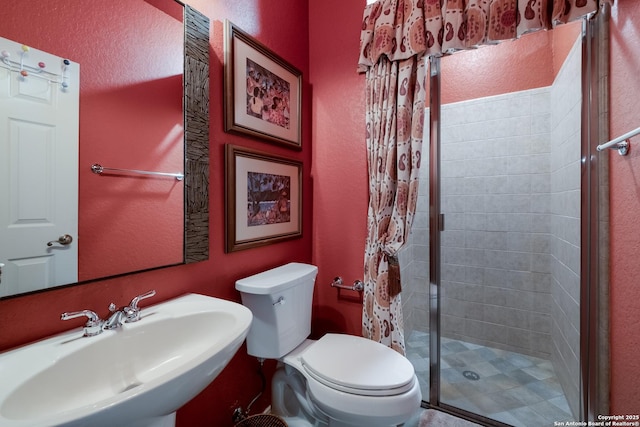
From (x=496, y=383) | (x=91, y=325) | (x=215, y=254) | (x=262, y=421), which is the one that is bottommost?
(x=496, y=383)

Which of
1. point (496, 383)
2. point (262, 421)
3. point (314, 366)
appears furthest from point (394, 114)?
point (496, 383)

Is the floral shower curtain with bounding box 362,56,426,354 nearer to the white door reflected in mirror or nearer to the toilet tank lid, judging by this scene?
the toilet tank lid

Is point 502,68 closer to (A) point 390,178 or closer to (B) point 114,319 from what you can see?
(A) point 390,178

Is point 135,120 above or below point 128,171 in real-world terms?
above

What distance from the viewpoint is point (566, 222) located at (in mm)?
1623

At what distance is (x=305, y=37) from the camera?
6.03 ft

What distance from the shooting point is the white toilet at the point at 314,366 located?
1.04 meters

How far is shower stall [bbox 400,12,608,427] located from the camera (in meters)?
1.29

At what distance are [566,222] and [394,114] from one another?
1.21m

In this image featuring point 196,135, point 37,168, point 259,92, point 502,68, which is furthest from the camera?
point 502,68

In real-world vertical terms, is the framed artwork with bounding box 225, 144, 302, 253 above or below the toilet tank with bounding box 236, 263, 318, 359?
above

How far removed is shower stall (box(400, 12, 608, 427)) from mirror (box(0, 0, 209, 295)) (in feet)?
4.17

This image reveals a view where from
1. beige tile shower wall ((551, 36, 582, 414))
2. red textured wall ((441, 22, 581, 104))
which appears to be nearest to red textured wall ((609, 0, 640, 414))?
beige tile shower wall ((551, 36, 582, 414))

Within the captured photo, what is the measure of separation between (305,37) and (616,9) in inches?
60.1
